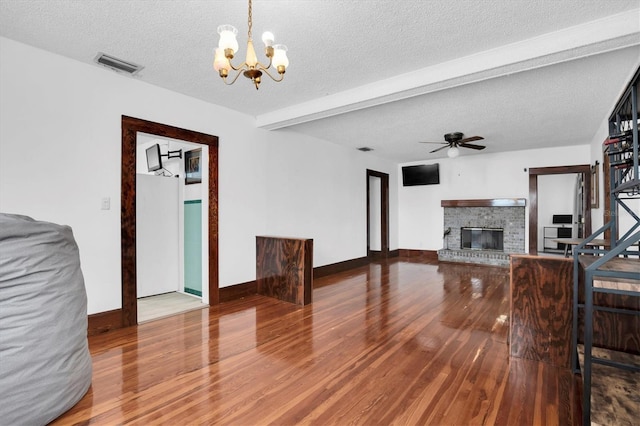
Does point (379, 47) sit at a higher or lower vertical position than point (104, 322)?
higher

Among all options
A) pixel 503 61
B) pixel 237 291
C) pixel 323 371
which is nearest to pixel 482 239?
pixel 503 61

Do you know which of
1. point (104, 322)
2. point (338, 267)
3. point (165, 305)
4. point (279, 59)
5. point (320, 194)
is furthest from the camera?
point (338, 267)

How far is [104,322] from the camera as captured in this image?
324 cm

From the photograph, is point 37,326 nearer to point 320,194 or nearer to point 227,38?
point 227,38

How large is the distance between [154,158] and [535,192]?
7688 millimetres

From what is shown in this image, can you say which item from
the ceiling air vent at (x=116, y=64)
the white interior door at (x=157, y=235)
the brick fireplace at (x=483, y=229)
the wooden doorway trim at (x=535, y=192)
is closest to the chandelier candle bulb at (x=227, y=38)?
the ceiling air vent at (x=116, y=64)

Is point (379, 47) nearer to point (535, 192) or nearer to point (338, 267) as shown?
point (338, 267)

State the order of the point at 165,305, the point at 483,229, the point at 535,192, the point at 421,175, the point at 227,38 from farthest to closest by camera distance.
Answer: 1. the point at 421,175
2. the point at 483,229
3. the point at 535,192
4. the point at 165,305
5. the point at 227,38

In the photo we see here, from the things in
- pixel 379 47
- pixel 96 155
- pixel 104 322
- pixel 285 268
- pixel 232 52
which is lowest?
pixel 104 322

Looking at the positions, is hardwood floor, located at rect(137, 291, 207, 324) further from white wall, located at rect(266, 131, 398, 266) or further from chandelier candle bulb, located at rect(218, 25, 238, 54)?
chandelier candle bulb, located at rect(218, 25, 238, 54)

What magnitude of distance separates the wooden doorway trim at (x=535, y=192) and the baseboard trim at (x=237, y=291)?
6054 mm

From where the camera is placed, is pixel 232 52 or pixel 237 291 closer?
pixel 232 52

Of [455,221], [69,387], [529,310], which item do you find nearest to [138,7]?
[69,387]

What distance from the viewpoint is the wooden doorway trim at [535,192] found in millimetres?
6359
